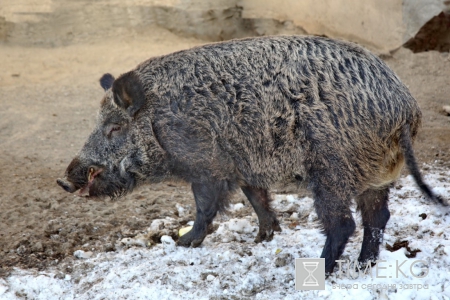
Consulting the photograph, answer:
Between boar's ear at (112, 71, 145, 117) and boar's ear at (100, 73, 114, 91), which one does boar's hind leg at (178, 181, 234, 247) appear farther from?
boar's ear at (100, 73, 114, 91)

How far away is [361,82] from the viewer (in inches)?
165

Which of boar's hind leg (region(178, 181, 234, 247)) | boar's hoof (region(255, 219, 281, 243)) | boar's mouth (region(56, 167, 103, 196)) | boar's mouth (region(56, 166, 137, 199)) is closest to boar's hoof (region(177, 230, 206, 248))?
boar's hind leg (region(178, 181, 234, 247))

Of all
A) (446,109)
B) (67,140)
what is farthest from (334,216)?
(67,140)

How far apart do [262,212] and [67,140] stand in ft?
11.5

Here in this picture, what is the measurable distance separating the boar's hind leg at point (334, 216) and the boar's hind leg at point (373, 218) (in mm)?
277

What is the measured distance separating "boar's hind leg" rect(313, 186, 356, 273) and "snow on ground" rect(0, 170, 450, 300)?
295 millimetres

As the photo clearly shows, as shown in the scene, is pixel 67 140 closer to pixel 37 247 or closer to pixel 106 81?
pixel 106 81

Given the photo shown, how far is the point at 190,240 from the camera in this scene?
5.03m

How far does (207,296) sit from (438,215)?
2.22 m

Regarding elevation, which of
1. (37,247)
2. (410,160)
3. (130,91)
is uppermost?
(130,91)

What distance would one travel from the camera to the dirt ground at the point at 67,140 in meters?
5.35

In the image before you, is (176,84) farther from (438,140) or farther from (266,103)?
(438,140)

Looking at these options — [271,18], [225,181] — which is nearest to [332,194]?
[225,181]

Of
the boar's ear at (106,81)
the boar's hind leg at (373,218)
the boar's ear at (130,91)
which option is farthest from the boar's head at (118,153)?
the boar's hind leg at (373,218)
